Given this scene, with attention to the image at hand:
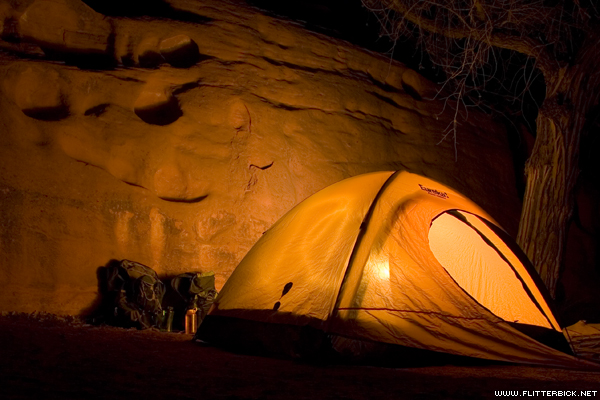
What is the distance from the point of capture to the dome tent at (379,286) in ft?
11.6

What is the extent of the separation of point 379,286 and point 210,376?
1441 millimetres

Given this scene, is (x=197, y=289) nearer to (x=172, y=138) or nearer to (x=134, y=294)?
(x=134, y=294)

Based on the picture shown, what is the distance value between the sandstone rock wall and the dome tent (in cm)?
199

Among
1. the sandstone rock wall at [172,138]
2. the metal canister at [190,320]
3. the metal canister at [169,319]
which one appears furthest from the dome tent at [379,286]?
the sandstone rock wall at [172,138]

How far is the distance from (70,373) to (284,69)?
551cm

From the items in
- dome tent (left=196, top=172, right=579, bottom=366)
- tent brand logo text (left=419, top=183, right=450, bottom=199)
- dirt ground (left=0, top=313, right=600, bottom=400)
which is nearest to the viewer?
dirt ground (left=0, top=313, right=600, bottom=400)

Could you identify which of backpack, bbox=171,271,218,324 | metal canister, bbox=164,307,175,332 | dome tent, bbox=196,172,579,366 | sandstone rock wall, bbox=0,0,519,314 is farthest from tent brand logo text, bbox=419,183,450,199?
metal canister, bbox=164,307,175,332

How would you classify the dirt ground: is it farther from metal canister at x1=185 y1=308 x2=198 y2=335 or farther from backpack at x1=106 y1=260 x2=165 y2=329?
metal canister at x1=185 y1=308 x2=198 y2=335

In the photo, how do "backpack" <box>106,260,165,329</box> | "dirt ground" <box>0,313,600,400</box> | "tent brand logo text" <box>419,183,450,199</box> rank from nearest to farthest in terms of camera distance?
"dirt ground" <box>0,313,600,400</box>, "tent brand logo text" <box>419,183,450,199</box>, "backpack" <box>106,260,165,329</box>

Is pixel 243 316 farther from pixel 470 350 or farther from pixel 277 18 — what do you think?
pixel 277 18

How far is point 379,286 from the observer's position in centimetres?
368

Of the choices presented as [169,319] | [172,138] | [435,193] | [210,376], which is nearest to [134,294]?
[169,319]

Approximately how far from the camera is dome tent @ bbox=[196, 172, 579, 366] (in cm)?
355

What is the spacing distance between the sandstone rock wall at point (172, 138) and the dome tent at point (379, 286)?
199 cm
